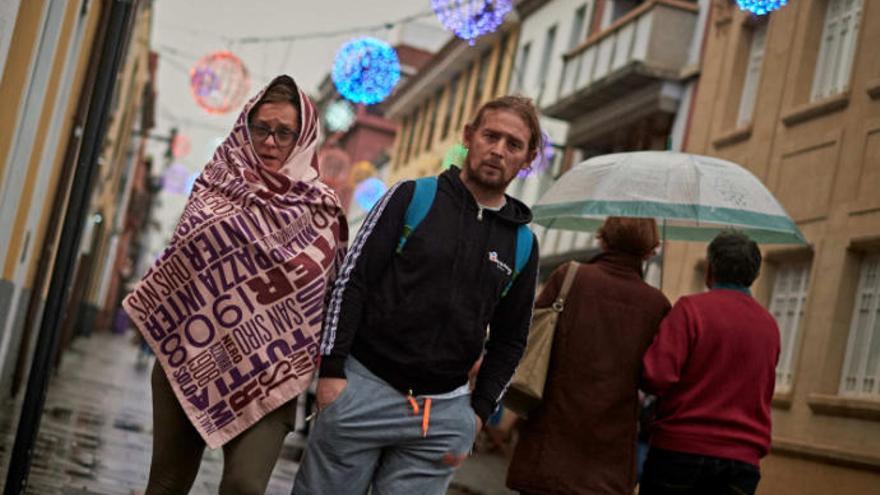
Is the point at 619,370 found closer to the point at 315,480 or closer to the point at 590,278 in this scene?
the point at 590,278

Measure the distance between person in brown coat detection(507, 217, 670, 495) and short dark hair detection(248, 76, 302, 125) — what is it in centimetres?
175

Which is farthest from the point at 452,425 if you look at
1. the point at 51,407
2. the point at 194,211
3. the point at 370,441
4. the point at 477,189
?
the point at 51,407

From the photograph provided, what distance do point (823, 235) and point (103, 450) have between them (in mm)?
8637

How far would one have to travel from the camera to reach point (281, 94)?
18.3 feet

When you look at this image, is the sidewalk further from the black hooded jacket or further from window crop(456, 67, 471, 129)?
window crop(456, 67, 471, 129)

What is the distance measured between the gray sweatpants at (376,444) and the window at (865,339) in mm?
11136

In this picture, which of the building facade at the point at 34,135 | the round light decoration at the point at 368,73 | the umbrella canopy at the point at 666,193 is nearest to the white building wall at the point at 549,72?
the round light decoration at the point at 368,73

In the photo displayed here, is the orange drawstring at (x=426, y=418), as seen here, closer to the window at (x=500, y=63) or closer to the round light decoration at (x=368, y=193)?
the round light decoration at (x=368, y=193)

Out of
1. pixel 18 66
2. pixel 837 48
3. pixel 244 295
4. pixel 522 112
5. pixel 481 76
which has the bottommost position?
pixel 244 295

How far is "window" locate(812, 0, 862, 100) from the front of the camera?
60.1 feet

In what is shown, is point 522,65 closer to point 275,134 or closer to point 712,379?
point 712,379

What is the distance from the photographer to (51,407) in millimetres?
15180

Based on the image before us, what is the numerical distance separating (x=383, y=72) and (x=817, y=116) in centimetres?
485

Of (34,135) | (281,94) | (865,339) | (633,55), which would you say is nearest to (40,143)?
(34,135)
